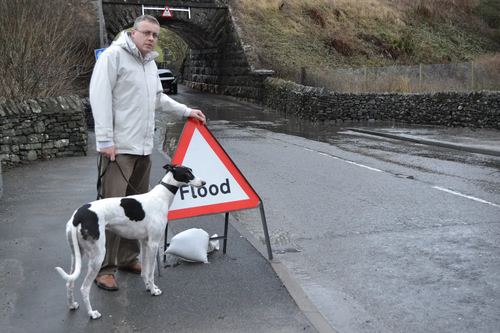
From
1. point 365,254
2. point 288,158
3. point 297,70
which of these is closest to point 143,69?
point 365,254

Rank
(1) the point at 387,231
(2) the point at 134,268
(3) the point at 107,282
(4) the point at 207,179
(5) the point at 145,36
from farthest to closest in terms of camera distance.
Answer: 1. (1) the point at 387,231
2. (4) the point at 207,179
3. (2) the point at 134,268
4. (3) the point at 107,282
5. (5) the point at 145,36

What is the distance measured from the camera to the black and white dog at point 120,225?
4.43m

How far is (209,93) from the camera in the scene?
132ft

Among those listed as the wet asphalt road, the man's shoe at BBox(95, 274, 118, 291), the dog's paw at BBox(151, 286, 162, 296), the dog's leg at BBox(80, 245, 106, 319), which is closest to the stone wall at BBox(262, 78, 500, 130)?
the wet asphalt road

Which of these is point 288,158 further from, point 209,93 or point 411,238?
point 209,93

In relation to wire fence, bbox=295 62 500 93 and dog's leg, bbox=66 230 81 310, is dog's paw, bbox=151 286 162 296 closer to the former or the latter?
dog's leg, bbox=66 230 81 310

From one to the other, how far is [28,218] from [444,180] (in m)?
7.32

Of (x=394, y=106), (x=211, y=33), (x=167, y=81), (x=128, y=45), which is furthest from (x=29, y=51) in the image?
(x=211, y=33)

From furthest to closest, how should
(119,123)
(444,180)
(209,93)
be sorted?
(209,93)
(444,180)
(119,123)

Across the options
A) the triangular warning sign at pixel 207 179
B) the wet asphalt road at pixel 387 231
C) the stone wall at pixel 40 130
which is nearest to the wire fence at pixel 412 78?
the wet asphalt road at pixel 387 231

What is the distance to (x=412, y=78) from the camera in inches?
1049

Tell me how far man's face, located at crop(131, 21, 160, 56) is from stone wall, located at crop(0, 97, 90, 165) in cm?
813

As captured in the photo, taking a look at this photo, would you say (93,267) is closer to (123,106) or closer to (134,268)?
(134,268)

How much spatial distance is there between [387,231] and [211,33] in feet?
108
